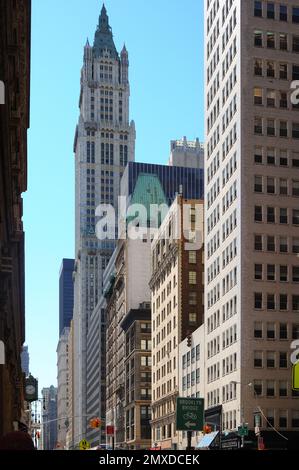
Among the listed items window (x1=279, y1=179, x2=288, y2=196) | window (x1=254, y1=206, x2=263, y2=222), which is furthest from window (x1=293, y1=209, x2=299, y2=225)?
window (x1=254, y1=206, x2=263, y2=222)

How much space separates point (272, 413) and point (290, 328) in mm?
9587

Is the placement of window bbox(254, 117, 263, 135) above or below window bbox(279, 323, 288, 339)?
above

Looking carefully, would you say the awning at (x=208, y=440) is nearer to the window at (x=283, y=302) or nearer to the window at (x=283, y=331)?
the window at (x=283, y=331)

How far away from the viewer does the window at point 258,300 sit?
8524cm

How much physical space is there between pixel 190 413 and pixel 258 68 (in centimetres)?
4131

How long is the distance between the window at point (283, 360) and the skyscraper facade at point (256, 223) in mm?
106

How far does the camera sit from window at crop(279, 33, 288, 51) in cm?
9262

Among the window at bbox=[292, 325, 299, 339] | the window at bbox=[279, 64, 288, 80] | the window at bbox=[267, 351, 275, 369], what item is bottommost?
the window at bbox=[267, 351, 275, 369]

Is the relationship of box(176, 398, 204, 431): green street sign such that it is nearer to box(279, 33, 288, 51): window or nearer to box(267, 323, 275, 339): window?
box(267, 323, 275, 339): window

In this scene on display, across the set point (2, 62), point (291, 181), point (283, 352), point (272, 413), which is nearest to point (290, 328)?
point (283, 352)

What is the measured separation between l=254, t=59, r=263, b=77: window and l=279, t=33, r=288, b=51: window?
340cm
